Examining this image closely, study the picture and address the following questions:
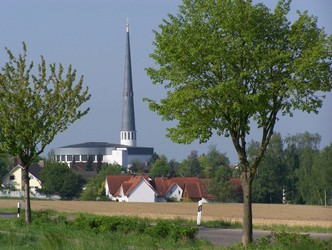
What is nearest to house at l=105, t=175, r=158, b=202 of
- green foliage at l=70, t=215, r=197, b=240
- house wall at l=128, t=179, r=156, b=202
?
house wall at l=128, t=179, r=156, b=202

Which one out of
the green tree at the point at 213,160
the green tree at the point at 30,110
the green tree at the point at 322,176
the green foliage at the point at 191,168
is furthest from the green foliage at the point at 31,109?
the green foliage at the point at 191,168

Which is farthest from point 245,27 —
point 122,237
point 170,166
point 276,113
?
point 170,166

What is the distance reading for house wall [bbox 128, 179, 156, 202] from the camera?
96.9 meters

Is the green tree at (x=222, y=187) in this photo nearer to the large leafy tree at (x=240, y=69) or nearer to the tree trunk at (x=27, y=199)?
the tree trunk at (x=27, y=199)

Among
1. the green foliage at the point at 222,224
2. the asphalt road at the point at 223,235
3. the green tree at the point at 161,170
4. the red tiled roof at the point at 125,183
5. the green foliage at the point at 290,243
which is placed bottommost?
the asphalt road at the point at 223,235

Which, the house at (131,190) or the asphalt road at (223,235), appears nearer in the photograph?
the asphalt road at (223,235)

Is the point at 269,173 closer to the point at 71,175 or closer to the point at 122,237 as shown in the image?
the point at 71,175

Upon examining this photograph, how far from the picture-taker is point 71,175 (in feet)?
313

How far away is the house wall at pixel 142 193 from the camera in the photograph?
318ft

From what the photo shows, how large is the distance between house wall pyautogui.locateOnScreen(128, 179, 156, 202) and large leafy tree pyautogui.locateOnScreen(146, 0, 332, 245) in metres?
73.3

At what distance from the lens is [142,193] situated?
323ft

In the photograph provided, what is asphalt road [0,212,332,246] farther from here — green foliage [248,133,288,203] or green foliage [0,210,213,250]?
green foliage [248,133,288,203]

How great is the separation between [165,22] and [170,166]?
124 meters

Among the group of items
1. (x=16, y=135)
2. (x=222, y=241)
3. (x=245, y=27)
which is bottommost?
(x=222, y=241)
